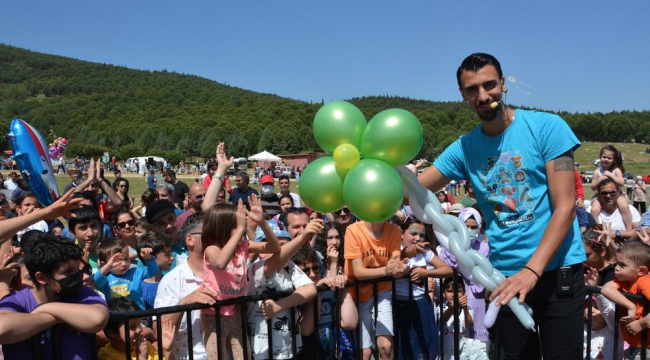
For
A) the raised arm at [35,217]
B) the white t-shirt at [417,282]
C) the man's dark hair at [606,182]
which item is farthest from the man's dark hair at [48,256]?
the man's dark hair at [606,182]

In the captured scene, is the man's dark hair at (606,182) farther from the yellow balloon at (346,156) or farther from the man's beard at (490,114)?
the yellow balloon at (346,156)

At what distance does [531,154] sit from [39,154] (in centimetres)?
521

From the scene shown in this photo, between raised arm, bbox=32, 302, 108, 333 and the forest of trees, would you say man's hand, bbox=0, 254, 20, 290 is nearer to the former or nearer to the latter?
raised arm, bbox=32, 302, 108, 333

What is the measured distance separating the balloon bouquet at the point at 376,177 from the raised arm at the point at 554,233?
0.18 meters

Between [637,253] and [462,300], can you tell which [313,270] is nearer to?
[462,300]

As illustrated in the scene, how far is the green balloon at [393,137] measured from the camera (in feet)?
9.21

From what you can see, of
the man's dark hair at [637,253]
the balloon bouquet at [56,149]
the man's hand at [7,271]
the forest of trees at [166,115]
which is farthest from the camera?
the forest of trees at [166,115]

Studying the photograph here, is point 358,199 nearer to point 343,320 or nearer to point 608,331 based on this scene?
point 343,320

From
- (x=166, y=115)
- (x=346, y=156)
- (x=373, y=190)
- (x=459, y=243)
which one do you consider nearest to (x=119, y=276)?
(x=346, y=156)

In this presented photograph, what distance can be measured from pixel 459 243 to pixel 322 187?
813 millimetres

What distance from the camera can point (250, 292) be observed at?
3.25 metres

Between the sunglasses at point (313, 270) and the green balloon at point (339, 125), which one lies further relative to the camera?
the sunglasses at point (313, 270)

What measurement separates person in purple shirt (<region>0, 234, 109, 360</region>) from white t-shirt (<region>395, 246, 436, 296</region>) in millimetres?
2331

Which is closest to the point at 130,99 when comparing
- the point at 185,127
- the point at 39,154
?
the point at 185,127
